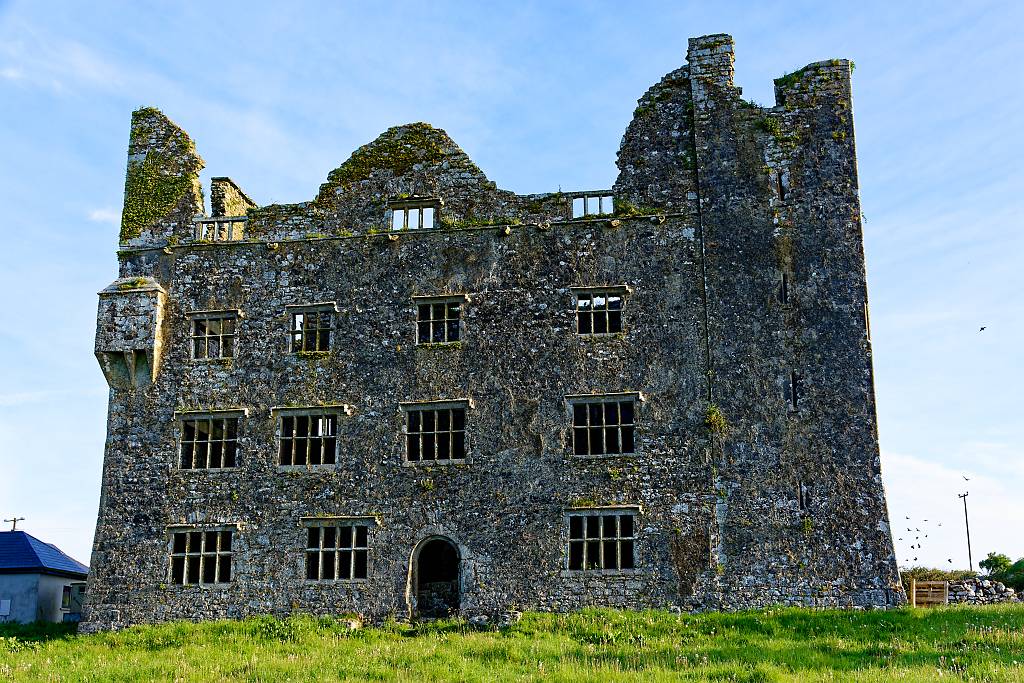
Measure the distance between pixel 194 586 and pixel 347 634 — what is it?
185 inches

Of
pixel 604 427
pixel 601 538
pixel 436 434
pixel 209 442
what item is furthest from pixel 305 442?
pixel 601 538

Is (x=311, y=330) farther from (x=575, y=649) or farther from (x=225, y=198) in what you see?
(x=575, y=649)

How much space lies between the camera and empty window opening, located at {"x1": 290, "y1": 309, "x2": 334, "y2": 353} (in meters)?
30.1

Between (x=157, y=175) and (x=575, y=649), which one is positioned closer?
(x=575, y=649)

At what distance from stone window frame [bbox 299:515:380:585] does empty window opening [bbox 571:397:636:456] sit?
225 inches

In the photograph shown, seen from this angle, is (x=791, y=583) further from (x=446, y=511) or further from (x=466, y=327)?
(x=466, y=327)

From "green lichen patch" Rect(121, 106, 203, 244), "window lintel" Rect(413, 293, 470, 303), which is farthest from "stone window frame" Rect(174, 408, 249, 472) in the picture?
"green lichen patch" Rect(121, 106, 203, 244)

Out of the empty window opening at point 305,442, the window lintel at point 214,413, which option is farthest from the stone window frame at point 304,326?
the window lintel at point 214,413

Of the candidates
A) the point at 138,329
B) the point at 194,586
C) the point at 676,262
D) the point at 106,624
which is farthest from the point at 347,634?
the point at 676,262

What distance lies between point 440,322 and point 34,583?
15.6m

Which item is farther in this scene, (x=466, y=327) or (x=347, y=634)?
(x=466, y=327)

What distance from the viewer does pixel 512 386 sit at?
28984mm

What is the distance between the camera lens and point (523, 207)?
1195 inches

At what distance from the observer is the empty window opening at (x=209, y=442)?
29641 millimetres
